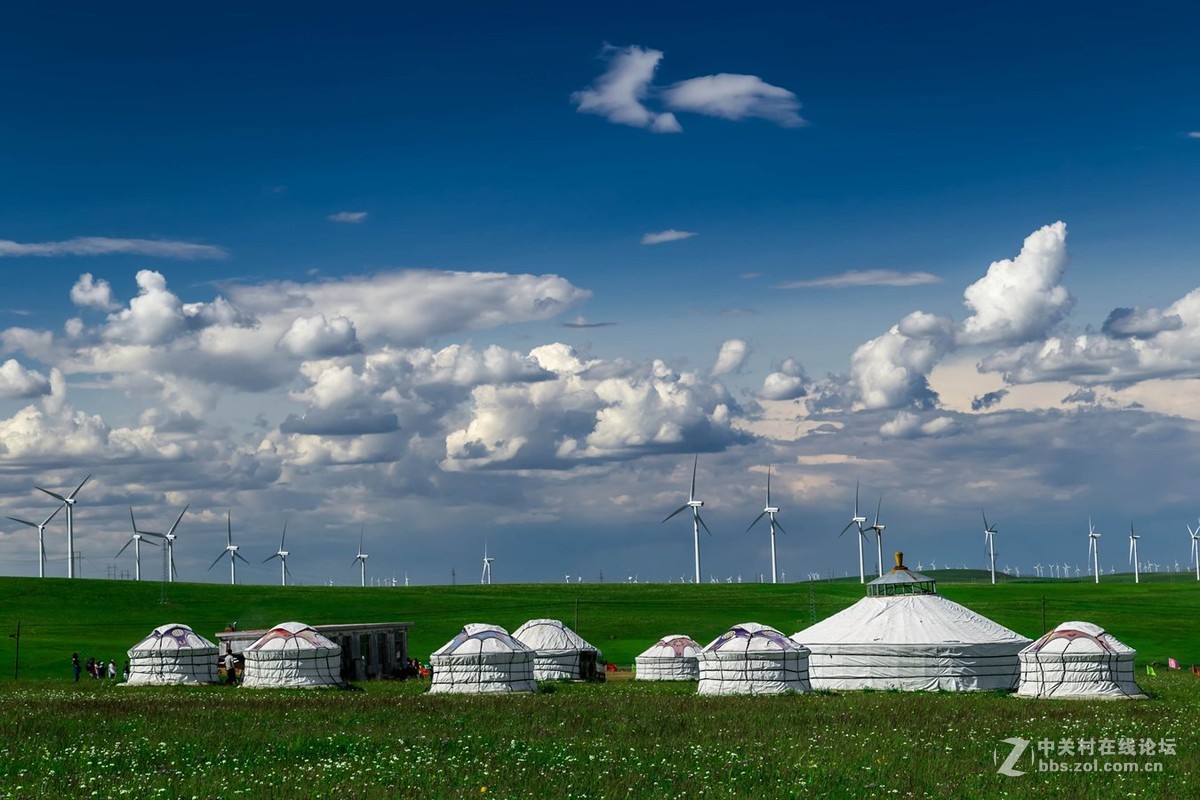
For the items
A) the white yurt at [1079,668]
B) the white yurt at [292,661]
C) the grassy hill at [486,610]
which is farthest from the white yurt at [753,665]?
the grassy hill at [486,610]

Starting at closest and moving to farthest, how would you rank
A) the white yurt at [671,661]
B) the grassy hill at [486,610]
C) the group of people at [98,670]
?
the white yurt at [671,661] → the group of people at [98,670] → the grassy hill at [486,610]

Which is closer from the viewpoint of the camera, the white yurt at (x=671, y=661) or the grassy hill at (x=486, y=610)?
the white yurt at (x=671, y=661)

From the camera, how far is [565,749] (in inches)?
1264

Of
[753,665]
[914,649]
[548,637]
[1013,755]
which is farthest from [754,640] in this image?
[1013,755]

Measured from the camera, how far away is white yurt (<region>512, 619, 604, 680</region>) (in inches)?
2958

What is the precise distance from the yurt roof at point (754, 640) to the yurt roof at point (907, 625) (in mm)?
5337

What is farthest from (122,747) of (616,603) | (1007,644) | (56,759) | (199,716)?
(616,603)

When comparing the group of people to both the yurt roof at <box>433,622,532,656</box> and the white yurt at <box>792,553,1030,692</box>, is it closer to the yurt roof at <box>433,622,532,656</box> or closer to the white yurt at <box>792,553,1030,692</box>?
the yurt roof at <box>433,622,532,656</box>

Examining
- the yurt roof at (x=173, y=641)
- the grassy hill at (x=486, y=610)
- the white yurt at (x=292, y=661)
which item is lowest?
the grassy hill at (x=486, y=610)

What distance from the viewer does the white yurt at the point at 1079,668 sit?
181 ft

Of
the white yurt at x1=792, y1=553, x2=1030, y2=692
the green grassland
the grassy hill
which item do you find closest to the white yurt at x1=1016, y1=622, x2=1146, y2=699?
the green grassland

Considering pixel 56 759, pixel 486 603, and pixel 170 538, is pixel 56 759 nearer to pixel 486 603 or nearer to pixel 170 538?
pixel 486 603

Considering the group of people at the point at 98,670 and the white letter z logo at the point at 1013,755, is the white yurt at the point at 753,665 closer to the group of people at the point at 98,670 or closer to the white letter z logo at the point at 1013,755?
the white letter z logo at the point at 1013,755

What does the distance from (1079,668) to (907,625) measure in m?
9.34
